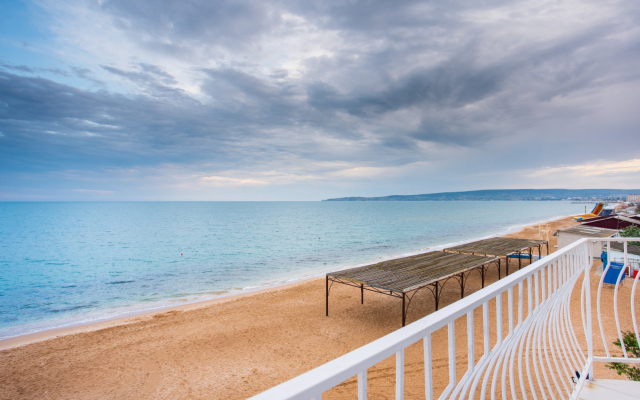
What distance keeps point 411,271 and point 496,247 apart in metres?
5.51

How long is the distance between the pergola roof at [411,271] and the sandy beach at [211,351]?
1.36 m

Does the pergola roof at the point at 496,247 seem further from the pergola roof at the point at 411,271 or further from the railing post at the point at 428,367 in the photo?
the railing post at the point at 428,367

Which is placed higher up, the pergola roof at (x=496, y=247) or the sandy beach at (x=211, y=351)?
the pergola roof at (x=496, y=247)

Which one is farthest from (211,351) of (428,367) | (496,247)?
(496,247)

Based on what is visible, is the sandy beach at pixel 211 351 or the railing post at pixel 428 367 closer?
the railing post at pixel 428 367

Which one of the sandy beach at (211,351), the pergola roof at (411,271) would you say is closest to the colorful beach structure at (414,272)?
the pergola roof at (411,271)

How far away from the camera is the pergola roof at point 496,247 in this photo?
11.3 meters

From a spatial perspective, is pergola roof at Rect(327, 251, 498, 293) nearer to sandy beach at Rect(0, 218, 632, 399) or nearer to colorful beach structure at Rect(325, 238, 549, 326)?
colorful beach structure at Rect(325, 238, 549, 326)

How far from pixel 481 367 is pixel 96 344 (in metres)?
10.7

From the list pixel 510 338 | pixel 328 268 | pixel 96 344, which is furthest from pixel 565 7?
pixel 96 344

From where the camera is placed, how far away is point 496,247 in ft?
39.5

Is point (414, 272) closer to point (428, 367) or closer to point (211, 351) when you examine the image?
point (211, 351)

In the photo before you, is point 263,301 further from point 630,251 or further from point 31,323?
point 630,251

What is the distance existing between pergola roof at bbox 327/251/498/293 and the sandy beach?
1364 mm
